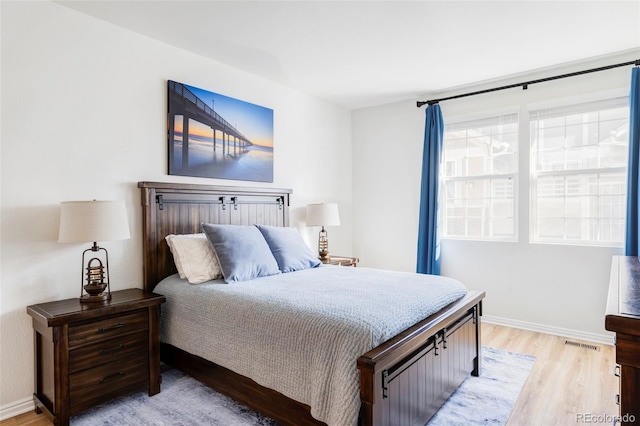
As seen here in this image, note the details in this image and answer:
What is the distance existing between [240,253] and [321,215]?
4.80 feet

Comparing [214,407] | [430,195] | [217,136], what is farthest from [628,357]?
[430,195]

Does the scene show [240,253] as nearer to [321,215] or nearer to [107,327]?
[107,327]

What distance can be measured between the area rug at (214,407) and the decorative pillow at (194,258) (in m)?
0.74

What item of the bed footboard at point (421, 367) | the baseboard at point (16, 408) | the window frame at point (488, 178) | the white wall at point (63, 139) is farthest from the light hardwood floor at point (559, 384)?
the window frame at point (488, 178)

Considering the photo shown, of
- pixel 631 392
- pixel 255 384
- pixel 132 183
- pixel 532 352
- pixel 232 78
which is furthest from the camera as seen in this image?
pixel 232 78

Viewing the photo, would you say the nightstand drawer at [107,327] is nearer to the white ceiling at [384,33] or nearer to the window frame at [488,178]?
the white ceiling at [384,33]

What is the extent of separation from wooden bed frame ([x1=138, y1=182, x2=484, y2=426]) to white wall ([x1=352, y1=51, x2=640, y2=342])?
55.5 inches

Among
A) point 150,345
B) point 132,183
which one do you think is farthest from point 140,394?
point 132,183

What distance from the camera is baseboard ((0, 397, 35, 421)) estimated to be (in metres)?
2.21

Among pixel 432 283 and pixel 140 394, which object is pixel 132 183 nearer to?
pixel 140 394

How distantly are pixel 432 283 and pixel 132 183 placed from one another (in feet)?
7.60

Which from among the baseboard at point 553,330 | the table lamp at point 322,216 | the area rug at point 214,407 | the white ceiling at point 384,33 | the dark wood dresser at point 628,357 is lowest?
the area rug at point 214,407

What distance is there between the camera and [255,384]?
2.08m

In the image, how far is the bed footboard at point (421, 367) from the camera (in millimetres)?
1594
